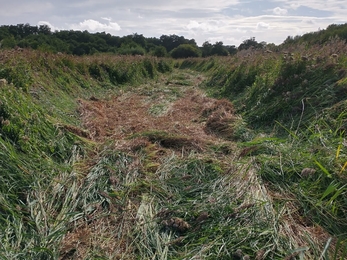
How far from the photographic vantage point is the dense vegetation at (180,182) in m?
2.07

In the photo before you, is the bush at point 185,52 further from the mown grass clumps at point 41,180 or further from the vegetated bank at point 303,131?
the mown grass clumps at point 41,180

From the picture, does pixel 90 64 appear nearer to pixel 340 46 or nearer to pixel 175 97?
pixel 175 97

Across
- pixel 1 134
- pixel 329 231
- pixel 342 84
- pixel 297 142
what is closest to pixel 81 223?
pixel 1 134

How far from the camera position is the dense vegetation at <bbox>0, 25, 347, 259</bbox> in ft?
6.79

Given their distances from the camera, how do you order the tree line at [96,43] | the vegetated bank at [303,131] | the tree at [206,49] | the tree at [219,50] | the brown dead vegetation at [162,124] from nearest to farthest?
the vegetated bank at [303,131] < the brown dead vegetation at [162,124] < the tree line at [96,43] < the tree at [219,50] < the tree at [206,49]

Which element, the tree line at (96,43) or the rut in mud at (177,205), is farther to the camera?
the tree line at (96,43)

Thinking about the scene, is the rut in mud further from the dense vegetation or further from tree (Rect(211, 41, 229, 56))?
tree (Rect(211, 41, 229, 56))

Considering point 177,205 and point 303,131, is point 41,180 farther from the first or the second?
point 303,131

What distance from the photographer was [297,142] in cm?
333

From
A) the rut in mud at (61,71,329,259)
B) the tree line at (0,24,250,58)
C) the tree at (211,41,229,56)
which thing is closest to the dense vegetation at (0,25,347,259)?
the rut in mud at (61,71,329,259)

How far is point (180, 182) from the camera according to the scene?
287 centimetres

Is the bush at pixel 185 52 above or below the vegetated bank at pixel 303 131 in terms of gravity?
below

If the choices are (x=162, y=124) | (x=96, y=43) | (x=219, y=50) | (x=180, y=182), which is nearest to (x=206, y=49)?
(x=219, y=50)

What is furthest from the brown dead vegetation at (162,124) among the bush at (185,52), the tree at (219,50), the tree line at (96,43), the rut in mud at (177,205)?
the tree at (219,50)
